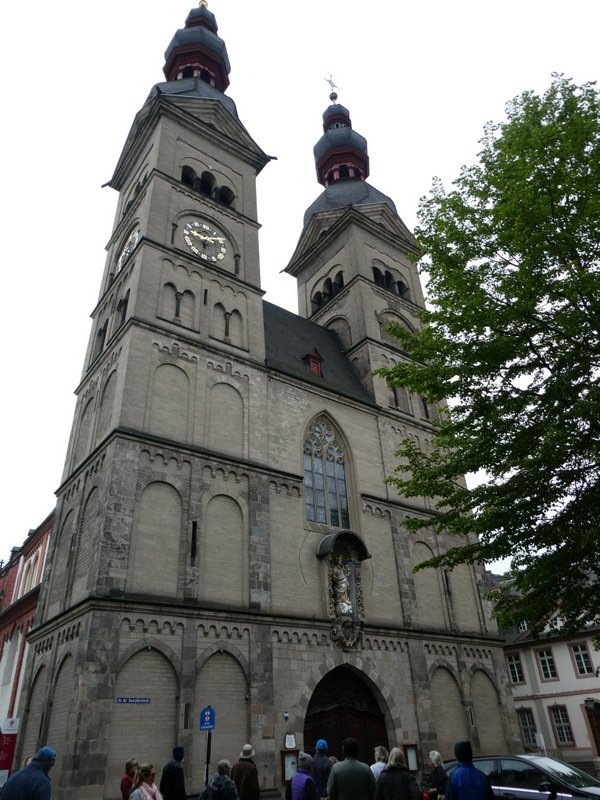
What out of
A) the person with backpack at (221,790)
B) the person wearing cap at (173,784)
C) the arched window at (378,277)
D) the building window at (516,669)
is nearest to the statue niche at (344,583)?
the person wearing cap at (173,784)

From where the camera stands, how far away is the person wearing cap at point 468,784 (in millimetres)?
6090

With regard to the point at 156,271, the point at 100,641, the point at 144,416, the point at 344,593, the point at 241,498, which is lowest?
the point at 100,641

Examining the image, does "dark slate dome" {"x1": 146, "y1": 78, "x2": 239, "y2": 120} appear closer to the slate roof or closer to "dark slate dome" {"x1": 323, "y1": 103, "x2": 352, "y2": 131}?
the slate roof

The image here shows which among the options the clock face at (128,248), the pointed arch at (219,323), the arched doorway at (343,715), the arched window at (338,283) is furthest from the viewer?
the arched window at (338,283)

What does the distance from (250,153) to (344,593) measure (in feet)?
63.6

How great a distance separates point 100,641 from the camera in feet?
45.2

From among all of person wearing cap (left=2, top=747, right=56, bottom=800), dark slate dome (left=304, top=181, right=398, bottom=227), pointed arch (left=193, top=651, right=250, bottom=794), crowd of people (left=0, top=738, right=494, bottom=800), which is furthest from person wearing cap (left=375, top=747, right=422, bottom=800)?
dark slate dome (left=304, top=181, right=398, bottom=227)

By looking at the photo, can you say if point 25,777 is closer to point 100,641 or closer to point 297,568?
point 100,641

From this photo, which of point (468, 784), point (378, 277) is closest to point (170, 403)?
point (468, 784)

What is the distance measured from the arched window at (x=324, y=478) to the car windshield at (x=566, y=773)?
10.7 m

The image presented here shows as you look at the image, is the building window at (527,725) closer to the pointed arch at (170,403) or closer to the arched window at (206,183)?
the pointed arch at (170,403)

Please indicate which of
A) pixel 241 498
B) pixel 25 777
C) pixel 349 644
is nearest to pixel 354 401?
pixel 241 498

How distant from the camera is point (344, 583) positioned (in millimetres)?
19203

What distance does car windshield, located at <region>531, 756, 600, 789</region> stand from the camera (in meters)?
9.84
